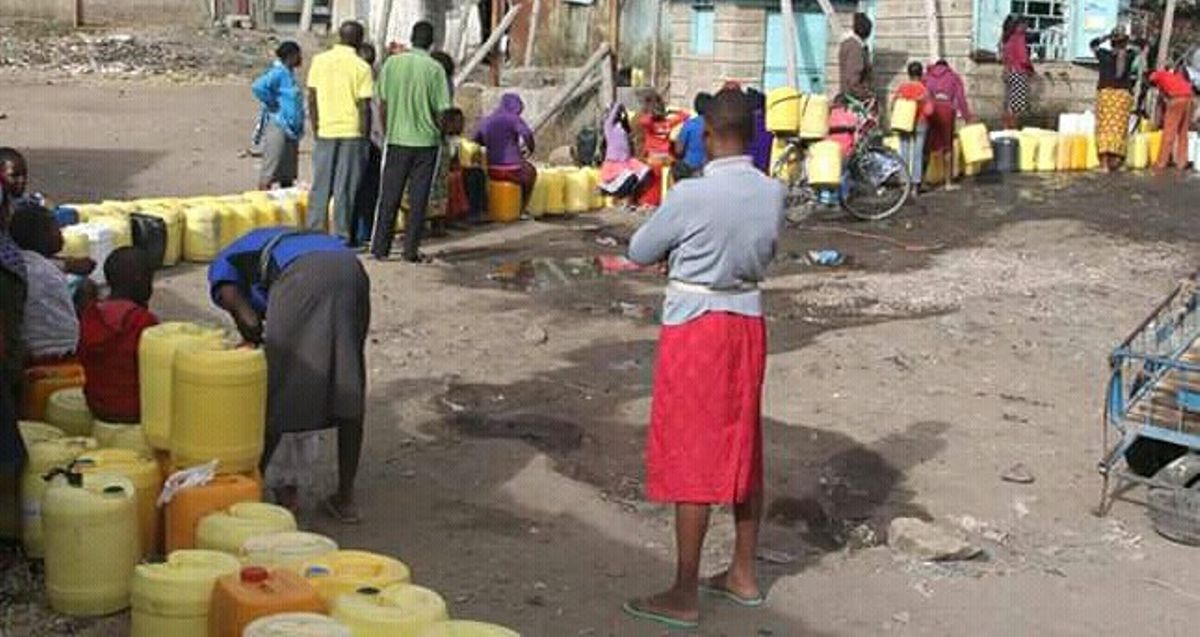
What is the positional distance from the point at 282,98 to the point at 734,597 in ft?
26.0

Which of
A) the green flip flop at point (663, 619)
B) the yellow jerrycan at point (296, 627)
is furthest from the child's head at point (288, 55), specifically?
the yellow jerrycan at point (296, 627)

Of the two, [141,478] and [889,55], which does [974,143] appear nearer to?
[889,55]

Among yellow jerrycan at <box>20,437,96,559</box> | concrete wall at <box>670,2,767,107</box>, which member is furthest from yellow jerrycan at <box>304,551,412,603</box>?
concrete wall at <box>670,2,767,107</box>

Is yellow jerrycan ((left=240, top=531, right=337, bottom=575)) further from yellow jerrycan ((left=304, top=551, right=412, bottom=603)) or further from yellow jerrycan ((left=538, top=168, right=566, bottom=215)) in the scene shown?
yellow jerrycan ((left=538, top=168, right=566, bottom=215))

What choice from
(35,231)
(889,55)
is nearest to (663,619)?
(35,231)

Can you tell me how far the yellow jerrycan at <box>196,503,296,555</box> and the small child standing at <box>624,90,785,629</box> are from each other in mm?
1201

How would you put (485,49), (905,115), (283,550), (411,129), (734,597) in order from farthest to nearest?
(485,49) < (905,115) < (411,129) < (734,597) < (283,550)

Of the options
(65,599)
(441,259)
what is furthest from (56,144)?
(65,599)

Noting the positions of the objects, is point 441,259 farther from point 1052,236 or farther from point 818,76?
point 818,76

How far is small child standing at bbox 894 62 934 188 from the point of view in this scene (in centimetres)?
1516

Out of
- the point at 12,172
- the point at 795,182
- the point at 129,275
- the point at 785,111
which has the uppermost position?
the point at 785,111

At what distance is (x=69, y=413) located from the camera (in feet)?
18.9

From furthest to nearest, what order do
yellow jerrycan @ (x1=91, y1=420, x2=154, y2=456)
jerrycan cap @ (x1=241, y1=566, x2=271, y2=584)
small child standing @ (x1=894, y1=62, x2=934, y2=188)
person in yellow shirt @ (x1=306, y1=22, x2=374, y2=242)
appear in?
1. small child standing @ (x1=894, y1=62, x2=934, y2=188)
2. person in yellow shirt @ (x1=306, y1=22, x2=374, y2=242)
3. yellow jerrycan @ (x1=91, y1=420, x2=154, y2=456)
4. jerrycan cap @ (x1=241, y1=566, x2=271, y2=584)

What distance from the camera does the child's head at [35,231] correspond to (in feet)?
20.4
